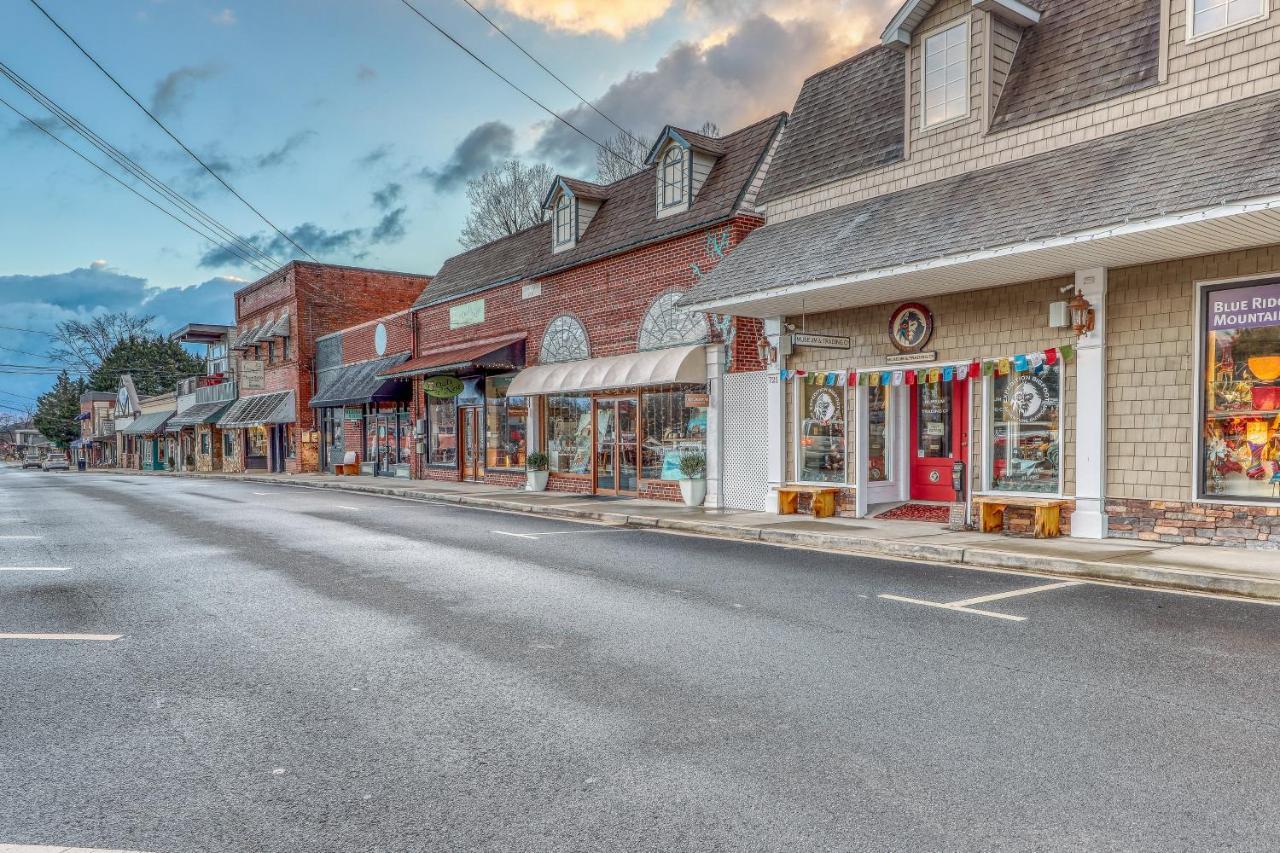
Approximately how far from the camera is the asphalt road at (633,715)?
128 inches

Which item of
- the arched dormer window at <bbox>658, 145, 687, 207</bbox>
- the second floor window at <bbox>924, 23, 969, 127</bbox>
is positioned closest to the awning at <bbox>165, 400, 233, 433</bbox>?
the arched dormer window at <bbox>658, 145, 687, 207</bbox>

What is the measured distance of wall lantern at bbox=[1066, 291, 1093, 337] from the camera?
1035cm

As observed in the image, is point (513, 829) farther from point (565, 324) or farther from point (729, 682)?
point (565, 324)

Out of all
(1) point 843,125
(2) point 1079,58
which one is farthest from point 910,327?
(2) point 1079,58

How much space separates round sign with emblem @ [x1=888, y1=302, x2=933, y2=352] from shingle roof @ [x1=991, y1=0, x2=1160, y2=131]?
2869 millimetres

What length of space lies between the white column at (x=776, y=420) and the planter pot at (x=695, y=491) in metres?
1.71

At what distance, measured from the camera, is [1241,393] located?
944 cm

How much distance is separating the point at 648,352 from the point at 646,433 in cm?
185

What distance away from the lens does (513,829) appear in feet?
10.5

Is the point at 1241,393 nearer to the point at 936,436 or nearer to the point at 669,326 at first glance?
the point at 936,436

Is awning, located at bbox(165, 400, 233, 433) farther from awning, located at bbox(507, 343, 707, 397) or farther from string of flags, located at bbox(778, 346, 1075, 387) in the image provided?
string of flags, located at bbox(778, 346, 1075, 387)

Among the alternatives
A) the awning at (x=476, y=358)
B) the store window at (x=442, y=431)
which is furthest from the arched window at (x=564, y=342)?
the store window at (x=442, y=431)

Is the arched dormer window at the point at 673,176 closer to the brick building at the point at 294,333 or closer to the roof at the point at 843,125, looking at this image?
the roof at the point at 843,125

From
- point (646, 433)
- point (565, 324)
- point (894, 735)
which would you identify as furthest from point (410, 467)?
point (894, 735)
